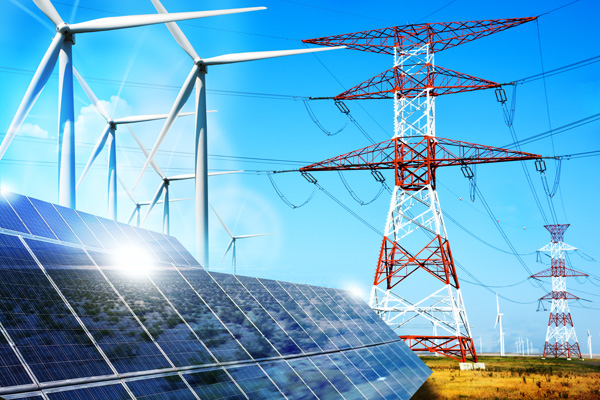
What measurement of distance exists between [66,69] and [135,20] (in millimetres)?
5458

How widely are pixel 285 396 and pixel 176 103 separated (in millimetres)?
23939

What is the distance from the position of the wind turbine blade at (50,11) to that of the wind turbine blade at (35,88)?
911 mm

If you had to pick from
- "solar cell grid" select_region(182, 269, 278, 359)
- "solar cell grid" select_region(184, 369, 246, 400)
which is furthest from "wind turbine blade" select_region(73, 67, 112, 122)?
"solar cell grid" select_region(184, 369, 246, 400)

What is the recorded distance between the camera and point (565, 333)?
113m

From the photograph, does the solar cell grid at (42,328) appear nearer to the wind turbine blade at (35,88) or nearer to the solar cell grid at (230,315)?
the solar cell grid at (230,315)

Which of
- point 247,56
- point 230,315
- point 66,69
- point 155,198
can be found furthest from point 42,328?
point 155,198

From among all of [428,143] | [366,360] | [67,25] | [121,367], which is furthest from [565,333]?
[121,367]

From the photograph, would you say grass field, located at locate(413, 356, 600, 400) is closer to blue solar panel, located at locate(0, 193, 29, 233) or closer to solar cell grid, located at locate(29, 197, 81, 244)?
solar cell grid, located at locate(29, 197, 81, 244)

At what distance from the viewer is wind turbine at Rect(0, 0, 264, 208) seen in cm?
3180

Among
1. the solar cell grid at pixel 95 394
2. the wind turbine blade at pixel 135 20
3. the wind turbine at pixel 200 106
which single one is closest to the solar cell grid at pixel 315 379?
the solar cell grid at pixel 95 394

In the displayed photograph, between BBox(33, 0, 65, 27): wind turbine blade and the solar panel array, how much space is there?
1509cm

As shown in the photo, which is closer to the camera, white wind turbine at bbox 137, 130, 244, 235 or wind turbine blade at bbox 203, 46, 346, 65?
wind turbine blade at bbox 203, 46, 346, 65

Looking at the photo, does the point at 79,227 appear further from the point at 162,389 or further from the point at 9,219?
the point at 162,389

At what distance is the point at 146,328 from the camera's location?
56.2 ft
